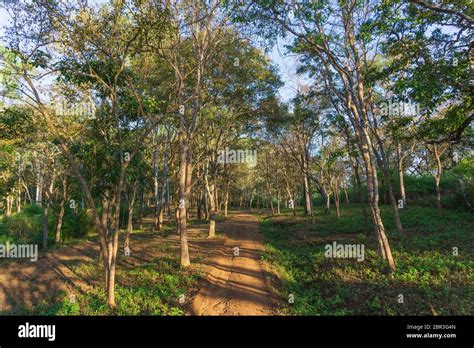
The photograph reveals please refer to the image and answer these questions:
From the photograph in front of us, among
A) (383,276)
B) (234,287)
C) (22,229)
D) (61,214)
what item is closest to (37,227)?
(22,229)

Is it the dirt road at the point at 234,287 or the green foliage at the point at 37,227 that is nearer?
the dirt road at the point at 234,287

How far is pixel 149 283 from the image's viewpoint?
11.2 metres

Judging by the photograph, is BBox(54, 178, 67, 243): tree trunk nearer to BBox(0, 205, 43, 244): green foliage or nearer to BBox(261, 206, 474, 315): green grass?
BBox(0, 205, 43, 244): green foliage

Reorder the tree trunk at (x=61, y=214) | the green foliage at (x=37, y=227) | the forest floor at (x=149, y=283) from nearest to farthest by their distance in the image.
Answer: the forest floor at (x=149, y=283), the tree trunk at (x=61, y=214), the green foliage at (x=37, y=227)

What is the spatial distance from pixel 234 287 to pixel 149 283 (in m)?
3.58

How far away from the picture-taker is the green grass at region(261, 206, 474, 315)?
8234mm

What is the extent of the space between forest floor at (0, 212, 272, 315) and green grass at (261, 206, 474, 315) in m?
1.38

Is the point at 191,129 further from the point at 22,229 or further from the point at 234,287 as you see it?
the point at 22,229

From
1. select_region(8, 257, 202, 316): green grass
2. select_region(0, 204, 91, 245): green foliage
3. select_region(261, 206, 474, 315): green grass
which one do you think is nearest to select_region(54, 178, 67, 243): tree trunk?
select_region(0, 204, 91, 245): green foliage

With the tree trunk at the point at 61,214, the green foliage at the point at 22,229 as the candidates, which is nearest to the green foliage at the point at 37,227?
the green foliage at the point at 22,229

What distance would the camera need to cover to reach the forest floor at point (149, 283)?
8.95m

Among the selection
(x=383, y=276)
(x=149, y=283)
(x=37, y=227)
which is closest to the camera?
(x=383, y=276)

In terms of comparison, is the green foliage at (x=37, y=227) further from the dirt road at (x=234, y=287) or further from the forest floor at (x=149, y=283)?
the dirt road at (x=234, y=287)

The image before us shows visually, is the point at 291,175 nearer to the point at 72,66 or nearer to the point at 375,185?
the point at 375,185
